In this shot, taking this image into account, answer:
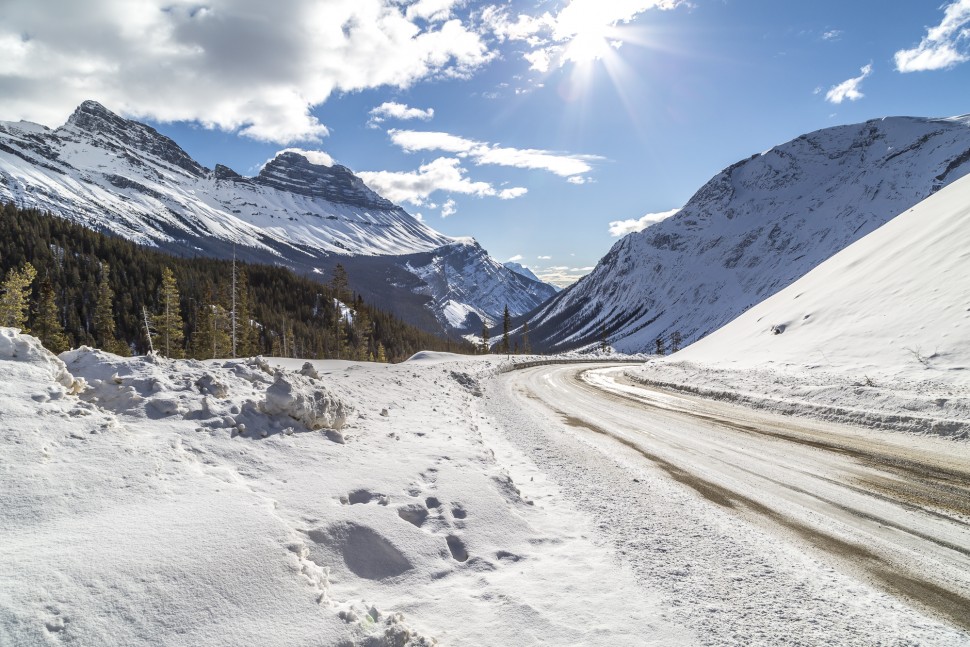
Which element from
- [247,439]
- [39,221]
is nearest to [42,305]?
[247,439]

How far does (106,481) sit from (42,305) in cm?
6315

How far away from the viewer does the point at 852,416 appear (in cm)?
1248

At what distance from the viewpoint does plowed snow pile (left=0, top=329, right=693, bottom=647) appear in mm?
3520

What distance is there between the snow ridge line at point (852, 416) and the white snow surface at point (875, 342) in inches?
1.3

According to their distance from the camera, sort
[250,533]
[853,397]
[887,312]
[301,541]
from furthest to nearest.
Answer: [887,312], [853,397], [301,541], [250,533]

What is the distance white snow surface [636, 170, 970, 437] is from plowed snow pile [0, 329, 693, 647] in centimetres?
1097

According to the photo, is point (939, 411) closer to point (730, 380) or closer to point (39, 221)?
point (730, 380)

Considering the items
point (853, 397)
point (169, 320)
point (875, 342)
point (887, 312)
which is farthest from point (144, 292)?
point (887, 312)

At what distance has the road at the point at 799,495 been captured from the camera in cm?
484

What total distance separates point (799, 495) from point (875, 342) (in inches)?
545

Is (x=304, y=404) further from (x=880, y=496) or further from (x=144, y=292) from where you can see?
(x=144, y=292)

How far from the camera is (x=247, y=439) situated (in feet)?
24.4

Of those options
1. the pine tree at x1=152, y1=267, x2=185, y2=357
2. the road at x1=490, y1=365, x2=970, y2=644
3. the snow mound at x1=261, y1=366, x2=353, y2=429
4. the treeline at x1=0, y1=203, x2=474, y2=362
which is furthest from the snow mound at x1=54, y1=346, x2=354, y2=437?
the treeline at x1=0, y1=203, x2=474, y2=362

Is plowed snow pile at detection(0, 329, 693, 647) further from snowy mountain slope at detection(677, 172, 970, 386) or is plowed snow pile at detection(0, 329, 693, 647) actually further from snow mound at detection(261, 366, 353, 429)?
snowy mountain slope at detection(677, 172, 970, 386)
